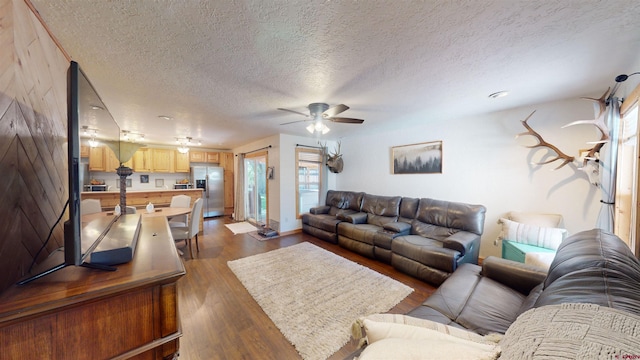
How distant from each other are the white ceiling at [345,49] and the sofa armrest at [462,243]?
5.96 ft

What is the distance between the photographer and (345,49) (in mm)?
1574

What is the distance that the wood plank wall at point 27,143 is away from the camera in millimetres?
828

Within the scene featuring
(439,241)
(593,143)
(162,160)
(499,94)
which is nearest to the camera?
(593,143)

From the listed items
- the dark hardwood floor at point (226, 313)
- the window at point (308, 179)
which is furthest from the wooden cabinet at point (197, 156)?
the dark hardwood floor at point (226, 313)

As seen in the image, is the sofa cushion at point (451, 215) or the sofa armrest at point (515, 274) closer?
the sofa armrest at point (515, 274)

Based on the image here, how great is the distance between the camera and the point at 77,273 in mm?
873

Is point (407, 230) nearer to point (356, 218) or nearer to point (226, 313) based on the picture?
point (356, 218)

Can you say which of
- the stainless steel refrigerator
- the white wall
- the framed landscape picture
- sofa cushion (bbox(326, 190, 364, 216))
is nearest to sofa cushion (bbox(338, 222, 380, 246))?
sofa cushion (bbox(326, 190, 364, 216))

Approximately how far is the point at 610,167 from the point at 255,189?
634 centimetres

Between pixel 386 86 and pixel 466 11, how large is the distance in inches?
40.7

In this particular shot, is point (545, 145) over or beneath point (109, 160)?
over

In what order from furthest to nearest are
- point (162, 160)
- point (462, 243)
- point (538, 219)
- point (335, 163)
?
point (162, 160), point (335, 163), point (538, 219), point (462, 243)

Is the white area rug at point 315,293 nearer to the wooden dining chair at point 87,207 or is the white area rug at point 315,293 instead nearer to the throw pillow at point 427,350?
the throw pillow at point 427,350

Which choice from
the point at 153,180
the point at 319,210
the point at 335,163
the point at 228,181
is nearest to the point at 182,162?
the point at 153,180
